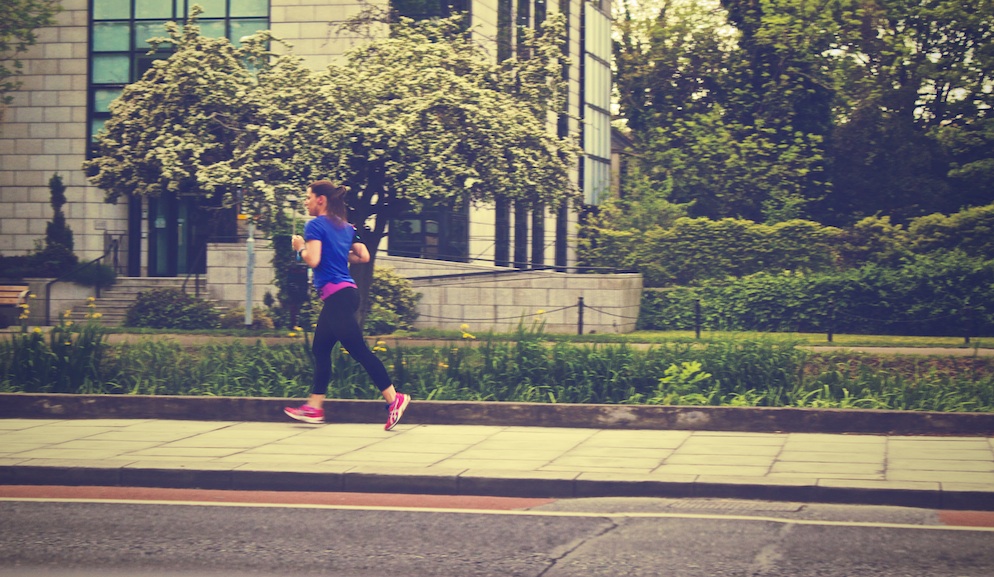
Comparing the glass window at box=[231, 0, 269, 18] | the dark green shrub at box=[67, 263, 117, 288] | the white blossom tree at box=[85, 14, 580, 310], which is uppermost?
the glass window at box=[231, 0, 269, 18]

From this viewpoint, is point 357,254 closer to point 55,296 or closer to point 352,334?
point 352,334

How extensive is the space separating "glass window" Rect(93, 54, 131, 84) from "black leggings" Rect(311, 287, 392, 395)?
25.1m

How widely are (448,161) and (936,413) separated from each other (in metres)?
10.6

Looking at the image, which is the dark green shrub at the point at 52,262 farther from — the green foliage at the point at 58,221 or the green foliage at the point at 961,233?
the green foliage at the point at 961,233

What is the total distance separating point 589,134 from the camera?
4394 cm

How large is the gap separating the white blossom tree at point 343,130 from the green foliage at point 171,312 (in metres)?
5.91

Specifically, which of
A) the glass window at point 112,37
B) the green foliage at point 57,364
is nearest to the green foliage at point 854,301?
the green foliage at point 57,364

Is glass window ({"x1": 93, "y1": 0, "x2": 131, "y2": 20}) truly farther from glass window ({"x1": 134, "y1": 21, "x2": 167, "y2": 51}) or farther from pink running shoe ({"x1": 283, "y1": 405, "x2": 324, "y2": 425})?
pink running shoe ({"x1": 283, "y1": 405, "x2": 324, "y2": 425})

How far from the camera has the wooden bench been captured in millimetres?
27781

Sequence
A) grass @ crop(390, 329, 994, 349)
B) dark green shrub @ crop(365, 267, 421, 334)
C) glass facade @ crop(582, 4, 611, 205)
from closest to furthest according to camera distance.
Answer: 1. grass @ crop(390, 329, 994, 349)
2. dark green shrub @ crop(365, 267, 421, 334)
3. glass facade @ crop(582, 4, 611, 205)

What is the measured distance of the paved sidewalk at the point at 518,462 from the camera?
25.4 feet

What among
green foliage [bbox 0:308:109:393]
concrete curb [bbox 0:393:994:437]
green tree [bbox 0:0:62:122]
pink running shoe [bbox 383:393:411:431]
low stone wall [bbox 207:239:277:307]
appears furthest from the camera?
green tree [bbox 0:0:62:122]

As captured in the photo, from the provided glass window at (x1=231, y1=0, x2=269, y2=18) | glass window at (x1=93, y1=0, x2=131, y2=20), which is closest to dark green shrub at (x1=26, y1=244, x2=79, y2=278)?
glass window at (x1=93, y1=0, x2=131, y2=20)

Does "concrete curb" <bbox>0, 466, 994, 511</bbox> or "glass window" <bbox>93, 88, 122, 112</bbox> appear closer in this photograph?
"concrete curb" <bbox>0, 466, 994, 511</bbox>
